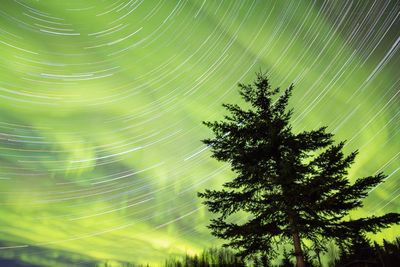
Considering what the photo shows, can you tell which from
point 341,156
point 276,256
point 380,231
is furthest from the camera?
point 276,256

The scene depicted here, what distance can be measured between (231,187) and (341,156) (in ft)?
15.8

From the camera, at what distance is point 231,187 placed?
43.5 ft

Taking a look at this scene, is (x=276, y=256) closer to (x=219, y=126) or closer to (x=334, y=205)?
(x=334, y=205)

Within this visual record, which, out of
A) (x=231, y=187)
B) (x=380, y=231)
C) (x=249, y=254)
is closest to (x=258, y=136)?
(x=231, y=187)

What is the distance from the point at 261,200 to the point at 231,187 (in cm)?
161

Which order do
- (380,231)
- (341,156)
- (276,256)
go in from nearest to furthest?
1. (380,231)
2. (341,156)
3. (276,256)

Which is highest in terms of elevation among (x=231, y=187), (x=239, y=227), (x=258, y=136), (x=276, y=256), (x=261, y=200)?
(x=258, y=136)

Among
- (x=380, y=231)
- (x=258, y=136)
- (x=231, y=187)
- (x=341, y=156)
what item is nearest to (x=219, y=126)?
(x=258, y=136)

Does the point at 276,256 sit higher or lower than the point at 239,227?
lower

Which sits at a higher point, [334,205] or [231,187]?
[231,187]

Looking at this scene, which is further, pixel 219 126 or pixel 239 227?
pixel 219 126

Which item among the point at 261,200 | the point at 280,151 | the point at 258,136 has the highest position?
the point at 258,136

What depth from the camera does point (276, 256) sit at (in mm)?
13062

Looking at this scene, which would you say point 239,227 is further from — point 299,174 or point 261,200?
point 299,174
